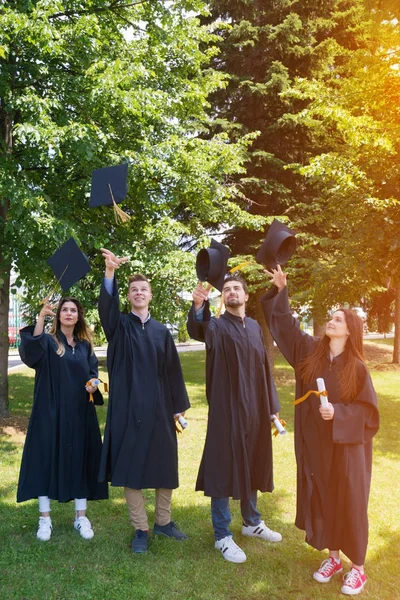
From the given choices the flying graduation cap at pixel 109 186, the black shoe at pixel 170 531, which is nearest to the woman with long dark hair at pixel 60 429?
the black shoe at pixel 170 531

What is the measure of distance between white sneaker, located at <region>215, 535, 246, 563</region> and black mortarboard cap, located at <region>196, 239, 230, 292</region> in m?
2.11

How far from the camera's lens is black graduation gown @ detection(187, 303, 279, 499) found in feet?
14.7

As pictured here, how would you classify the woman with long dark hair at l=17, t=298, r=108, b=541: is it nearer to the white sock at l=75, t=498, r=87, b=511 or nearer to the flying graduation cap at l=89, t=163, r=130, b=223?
the white sock at l=75, t=498, r=87, b=511

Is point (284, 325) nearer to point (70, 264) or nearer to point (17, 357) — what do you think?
point (70, 264)

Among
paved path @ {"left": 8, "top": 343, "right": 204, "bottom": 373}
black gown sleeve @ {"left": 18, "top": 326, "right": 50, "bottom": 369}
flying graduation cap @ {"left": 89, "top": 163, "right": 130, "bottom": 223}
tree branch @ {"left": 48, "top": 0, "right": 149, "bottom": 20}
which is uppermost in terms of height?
tree branch @ {"left": 48, "top": 0, "right": 149, "bottom": 20}

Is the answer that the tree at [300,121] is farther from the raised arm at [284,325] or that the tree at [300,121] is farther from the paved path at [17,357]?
the paved path at [17,357]

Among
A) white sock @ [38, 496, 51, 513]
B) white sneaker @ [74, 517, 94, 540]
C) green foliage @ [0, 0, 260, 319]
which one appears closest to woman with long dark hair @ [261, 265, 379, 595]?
white sneaker @ [74, 517, 94, 540]

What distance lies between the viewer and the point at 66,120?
8.33m

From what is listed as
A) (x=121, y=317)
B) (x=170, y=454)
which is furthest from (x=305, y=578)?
(x=121, y=317)

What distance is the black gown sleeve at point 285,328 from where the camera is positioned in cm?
449

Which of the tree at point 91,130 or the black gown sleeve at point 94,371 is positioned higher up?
the tree at point 91,130

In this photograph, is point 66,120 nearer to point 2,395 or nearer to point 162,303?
point 162,303

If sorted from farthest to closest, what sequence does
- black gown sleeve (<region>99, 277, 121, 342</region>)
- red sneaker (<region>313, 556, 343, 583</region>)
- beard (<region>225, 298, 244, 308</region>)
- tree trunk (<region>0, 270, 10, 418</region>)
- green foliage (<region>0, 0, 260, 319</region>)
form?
tree trunk (<region>0, 270, 10, 418</region>) < green foliage (<region>0, 0, 260, 319</region>) < beard (<region>225, 298, 244, 308</region>) < black gown sleeve (<region>99, 277, 121, 342</region>) < red sneaker (<region>313, 556, 343, 583</region>)

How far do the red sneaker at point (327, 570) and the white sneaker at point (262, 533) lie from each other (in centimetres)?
71
